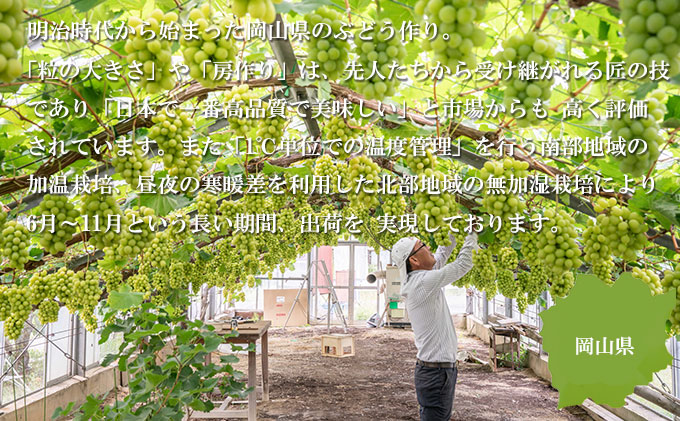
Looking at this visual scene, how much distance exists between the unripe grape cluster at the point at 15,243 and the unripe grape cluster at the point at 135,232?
1.43ft

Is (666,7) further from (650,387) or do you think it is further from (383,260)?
(383,260)

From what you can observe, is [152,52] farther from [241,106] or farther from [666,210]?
[666,210]

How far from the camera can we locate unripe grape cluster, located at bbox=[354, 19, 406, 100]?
1.08m

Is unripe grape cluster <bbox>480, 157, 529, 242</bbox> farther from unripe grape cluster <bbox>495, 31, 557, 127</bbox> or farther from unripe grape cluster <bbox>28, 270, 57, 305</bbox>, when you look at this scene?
unripe grape cluster <bbox>28, 270, 57, 305</bbox>

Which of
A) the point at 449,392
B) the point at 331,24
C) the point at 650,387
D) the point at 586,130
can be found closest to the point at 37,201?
the point at 331,24

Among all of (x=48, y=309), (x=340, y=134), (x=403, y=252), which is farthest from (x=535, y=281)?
(x=48, y=309)

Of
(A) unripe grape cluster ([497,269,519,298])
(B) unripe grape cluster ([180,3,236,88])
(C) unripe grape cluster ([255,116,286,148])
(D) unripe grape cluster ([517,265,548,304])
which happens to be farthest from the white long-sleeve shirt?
(B) unripe grape cluster ([180,3,236,88])

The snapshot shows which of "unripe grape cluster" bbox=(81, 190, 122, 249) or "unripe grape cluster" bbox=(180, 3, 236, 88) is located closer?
"unripe grape cluster" bbox=(180, 3, 236, 88)

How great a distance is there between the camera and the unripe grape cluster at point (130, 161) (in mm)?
1881

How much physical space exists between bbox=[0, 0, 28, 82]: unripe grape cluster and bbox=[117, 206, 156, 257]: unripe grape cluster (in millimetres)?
1387

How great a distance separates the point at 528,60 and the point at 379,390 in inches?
310

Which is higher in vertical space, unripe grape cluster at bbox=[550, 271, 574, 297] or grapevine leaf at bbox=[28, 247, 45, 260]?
grapevine leaf at bbox=[28, 247, 45, 260]

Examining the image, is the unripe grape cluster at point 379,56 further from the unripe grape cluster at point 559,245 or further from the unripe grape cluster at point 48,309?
the unripe grape cluster at point 48,309

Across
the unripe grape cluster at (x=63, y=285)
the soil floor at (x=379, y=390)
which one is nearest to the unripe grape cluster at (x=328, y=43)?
the unripe grape cluster at (x=63, y=285)
